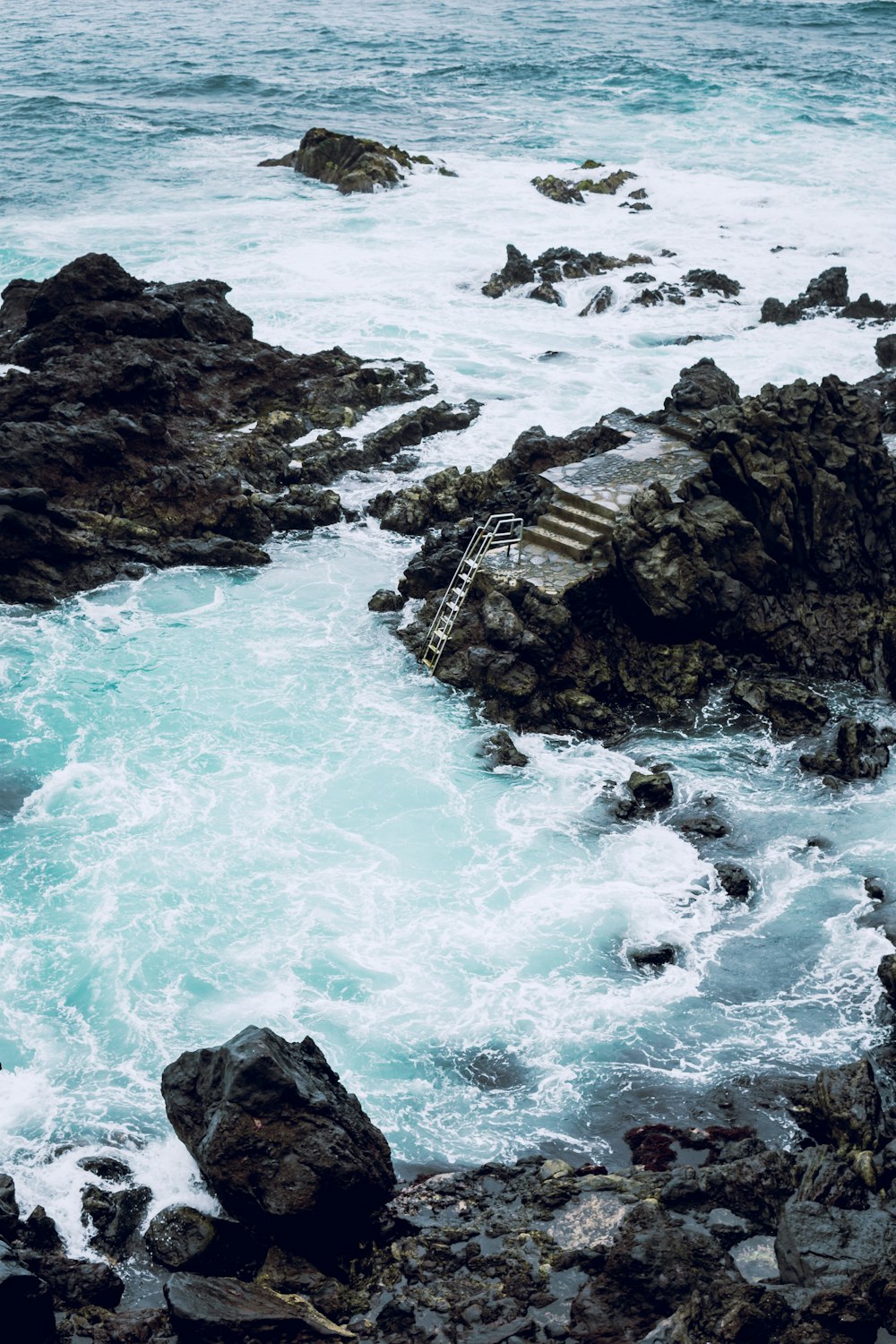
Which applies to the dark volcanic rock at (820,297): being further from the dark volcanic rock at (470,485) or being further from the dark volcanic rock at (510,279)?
the dark volcanic rock at (470,485)

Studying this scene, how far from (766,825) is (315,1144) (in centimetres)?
981

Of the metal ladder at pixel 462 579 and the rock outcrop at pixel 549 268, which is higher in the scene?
the rock outcrop at pixel 549 268

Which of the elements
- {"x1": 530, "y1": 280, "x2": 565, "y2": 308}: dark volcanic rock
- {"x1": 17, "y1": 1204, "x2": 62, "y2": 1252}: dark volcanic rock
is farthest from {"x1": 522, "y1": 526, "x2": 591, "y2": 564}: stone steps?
{"x1": 530, "y1": 280, "x2": 565, "y2": 308}: dark volcanic rock

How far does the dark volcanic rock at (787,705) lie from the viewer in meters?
22.9

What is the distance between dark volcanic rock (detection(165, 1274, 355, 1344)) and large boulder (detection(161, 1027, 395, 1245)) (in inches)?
37.7

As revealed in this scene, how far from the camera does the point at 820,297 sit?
40.2 metres

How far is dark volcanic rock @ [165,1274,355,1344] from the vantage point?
40.5 feet

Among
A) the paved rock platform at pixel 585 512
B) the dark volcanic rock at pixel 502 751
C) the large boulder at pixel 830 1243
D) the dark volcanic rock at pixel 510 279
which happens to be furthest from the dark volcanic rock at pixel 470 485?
the large boulder at pixel 830 1243

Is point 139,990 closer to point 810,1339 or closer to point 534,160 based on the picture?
point 810,1339

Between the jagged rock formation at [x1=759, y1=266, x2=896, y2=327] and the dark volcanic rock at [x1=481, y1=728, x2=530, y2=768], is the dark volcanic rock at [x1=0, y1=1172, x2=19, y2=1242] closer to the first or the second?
the dark volcanic rock at [x1=481, y1=728, x2=530, y2=768]

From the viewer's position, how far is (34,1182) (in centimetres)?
1474

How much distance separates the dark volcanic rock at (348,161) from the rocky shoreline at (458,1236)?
46.1 m

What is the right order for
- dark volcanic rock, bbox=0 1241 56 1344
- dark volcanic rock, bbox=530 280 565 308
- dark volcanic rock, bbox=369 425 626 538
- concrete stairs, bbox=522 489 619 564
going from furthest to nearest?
1. dark volcanic rock, bbox=530 280 565 308
2. dark volcanic rock, bbox=369 425 626 538
3. concrete stairs, bbox=522 489 619 564
4. dark volcanic rock, bbox=0 1241 56 1344

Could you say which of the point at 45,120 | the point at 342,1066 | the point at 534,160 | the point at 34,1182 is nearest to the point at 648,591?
the point at 342,1066
